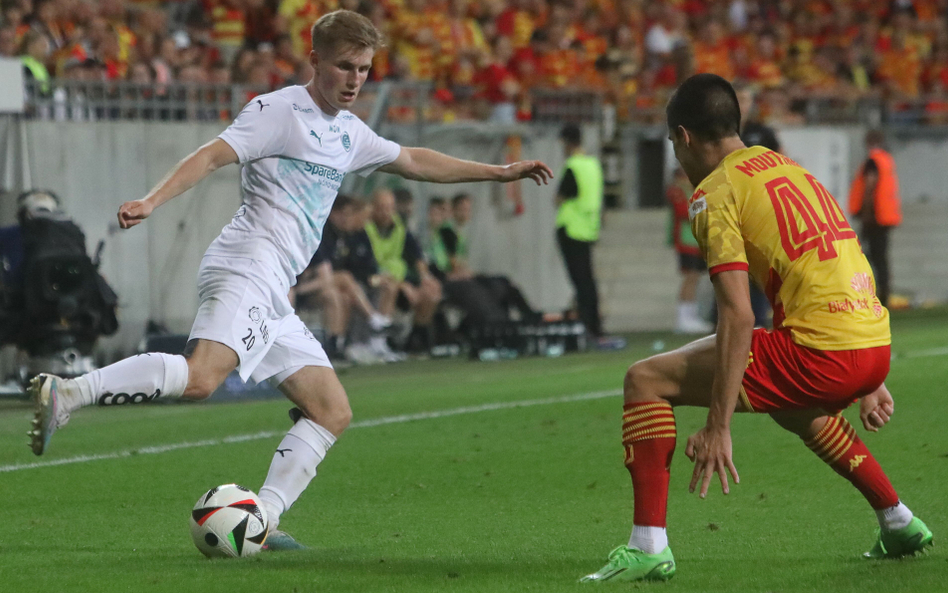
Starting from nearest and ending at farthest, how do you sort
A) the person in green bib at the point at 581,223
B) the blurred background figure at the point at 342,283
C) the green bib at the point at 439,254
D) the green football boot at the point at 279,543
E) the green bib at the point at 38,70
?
the green football boot at the point at 279,543, the green bib at the point at 38,70, the blurred background figure at the point at 342,283, the person in green bib at the point at 581,223, the green bib at the point at 439,254

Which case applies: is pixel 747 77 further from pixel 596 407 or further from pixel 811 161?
pixel 596 407

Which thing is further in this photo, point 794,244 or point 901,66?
point 901,66

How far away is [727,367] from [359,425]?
19.4ft

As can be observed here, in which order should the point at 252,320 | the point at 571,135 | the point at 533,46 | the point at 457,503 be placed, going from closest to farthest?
the point at 252,320 < the point at 457,503 < the point at 571,135 < the point at 533,46

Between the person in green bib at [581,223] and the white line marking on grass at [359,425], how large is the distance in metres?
5.13

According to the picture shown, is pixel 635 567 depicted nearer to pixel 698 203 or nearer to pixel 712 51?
pixel 698 203

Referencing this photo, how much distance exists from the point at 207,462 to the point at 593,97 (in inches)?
533

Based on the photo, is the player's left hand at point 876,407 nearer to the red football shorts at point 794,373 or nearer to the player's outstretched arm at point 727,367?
the red football shorts at point 794,373

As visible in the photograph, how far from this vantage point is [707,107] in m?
5.02

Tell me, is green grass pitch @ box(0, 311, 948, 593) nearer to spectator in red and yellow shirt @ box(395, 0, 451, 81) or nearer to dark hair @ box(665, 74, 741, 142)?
dark hair @ box(665, 74, 741, 142)

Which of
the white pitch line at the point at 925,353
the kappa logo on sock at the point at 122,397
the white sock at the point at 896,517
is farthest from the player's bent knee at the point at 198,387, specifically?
the white pitch line at the point at 925,353

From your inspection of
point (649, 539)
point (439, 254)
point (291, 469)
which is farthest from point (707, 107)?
point (439, 254)

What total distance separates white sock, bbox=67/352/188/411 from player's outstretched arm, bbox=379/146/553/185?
55.4 inches

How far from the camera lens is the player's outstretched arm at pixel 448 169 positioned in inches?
258
